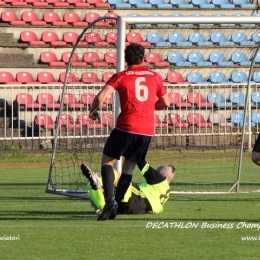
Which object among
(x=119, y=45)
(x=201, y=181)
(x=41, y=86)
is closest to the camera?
(x=119, y=45)

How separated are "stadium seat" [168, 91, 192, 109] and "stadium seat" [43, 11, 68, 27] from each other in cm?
754

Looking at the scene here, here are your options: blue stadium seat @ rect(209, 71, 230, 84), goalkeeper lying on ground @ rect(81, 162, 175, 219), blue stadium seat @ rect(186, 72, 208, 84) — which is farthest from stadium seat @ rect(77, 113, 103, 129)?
goalkeeper lying on ground @ rect(81, 162, 175, 219)

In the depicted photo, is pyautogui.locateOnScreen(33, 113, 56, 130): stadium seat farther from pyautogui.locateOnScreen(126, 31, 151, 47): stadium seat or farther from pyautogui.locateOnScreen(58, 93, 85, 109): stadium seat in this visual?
pyautogui.locateOnScreen(126, 31, 151, 47): stadium seat

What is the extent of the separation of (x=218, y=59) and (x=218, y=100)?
1.53m

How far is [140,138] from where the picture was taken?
1047 centimetres

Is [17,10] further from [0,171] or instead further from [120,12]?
[0,171]

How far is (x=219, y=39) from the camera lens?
23.6 meters

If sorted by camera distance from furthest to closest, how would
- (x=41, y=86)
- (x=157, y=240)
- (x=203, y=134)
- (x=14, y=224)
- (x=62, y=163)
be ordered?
(x=41, y=86) < (x=203, y=134) < (x=62, y=163) < (x=14, y=224) < (x=157, y=240)

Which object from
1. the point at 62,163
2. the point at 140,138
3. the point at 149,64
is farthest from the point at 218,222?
the point at 149,64

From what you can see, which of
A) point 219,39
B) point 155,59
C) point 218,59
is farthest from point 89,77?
point 219,39

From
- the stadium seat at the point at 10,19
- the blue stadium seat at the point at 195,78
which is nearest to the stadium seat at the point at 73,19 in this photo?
the stadium seat at the point at 10,19

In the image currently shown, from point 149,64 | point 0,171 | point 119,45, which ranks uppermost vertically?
point 119,45

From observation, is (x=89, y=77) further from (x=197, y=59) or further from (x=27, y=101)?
(x=27, y=101)

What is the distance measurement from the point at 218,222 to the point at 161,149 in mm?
10652
